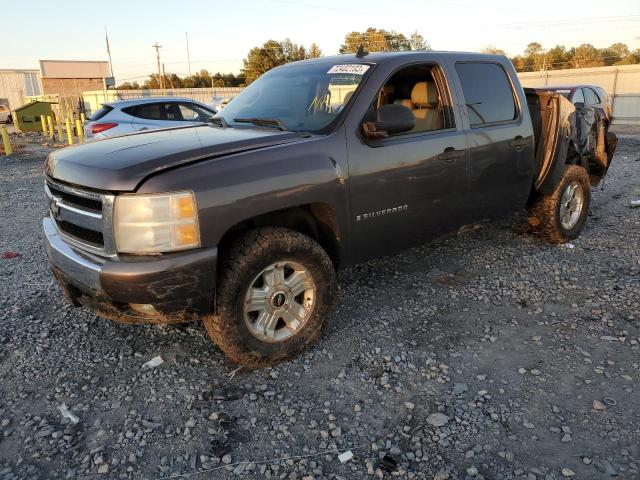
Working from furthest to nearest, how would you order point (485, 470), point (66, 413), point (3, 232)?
point (3, 232), point (66, 413), point (485, 470)

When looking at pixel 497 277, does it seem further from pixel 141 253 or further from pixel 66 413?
pixel 66 413

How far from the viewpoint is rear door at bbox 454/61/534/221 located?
163 inches

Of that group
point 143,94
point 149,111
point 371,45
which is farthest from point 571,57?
point 149,111

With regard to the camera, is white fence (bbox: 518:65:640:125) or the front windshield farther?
white fence (bbox: 518:65:640:125)

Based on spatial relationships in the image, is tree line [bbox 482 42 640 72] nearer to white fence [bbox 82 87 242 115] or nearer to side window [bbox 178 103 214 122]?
white fence [bbox 82 87 242 115]

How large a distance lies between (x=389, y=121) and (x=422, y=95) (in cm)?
98

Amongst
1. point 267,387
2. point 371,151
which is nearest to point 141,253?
point 267,387

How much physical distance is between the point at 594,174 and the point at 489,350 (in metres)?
4.29

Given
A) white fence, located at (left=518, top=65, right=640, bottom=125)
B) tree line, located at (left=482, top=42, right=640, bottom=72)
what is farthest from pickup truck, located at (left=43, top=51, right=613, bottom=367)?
tree line, located at (left=482, top=42, right=640, bottom=72)

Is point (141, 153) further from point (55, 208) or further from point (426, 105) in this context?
point (426, 105)

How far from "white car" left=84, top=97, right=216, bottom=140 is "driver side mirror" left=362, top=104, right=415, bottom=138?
292 inches

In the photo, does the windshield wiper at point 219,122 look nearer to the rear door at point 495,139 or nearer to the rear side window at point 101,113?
the rear door at point 495,139

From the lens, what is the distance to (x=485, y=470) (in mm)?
2328

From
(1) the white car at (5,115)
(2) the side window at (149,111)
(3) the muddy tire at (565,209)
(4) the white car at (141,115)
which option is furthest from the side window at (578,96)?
(1) the white car at (5,115)
